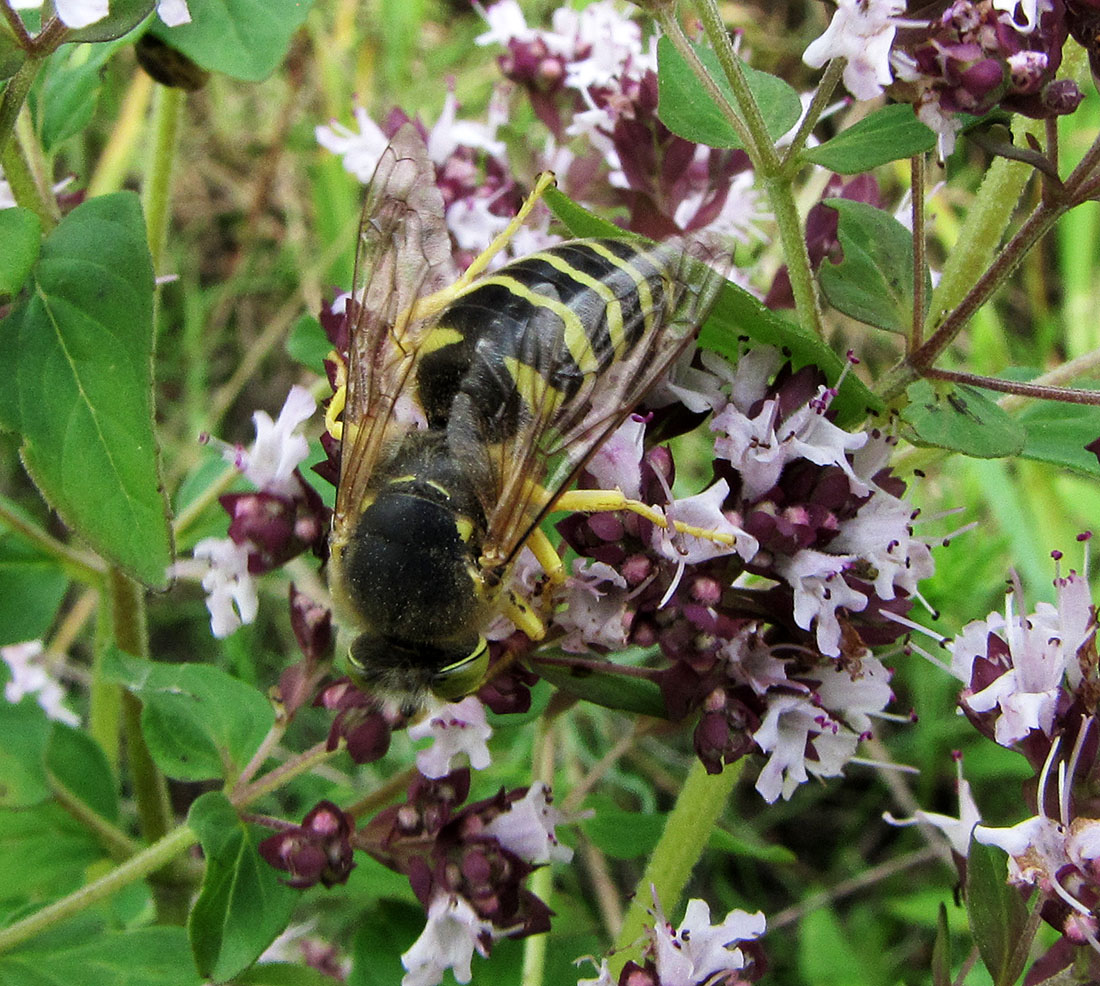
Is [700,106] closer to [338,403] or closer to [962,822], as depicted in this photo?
[338,403]

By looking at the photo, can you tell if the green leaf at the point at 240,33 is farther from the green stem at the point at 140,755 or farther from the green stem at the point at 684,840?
the green stem at the point at 684,840

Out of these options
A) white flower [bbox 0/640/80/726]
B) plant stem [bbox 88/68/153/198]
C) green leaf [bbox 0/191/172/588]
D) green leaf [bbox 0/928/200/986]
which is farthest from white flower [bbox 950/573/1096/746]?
plant stem [bbox 88/68/153/198]

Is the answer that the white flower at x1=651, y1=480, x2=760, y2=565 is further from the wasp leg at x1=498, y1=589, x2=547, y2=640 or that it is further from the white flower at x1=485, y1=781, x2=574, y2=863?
the white flower at x1=485, y1=781, x2=574, y2=863

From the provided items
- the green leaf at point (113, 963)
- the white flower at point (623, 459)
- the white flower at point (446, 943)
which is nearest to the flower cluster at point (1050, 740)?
the white flower at point (623, 459)

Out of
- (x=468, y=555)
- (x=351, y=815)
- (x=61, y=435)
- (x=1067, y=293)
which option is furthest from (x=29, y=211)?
(x=1067, y=293)

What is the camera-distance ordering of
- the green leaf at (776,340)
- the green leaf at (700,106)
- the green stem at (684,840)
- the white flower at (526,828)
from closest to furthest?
the green leaf at (776,340), the green leaf at (700,106), the white flower at (526,828), the green stem at (684,840)
